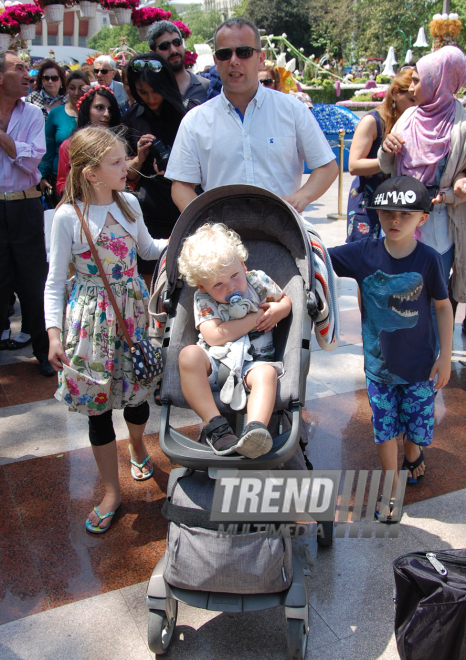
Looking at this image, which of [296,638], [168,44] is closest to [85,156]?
[296,638]

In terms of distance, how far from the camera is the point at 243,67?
9.94ft

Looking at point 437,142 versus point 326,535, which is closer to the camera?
point 326,535

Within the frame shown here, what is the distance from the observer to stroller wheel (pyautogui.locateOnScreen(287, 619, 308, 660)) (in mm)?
2010

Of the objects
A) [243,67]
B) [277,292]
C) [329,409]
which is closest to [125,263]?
[277,292]

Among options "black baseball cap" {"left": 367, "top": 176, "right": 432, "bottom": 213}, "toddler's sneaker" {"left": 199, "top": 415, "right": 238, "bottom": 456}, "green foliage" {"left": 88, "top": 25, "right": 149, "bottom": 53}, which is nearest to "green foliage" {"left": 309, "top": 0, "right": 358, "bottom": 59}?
"green foliage" {"left": 88, "top": 25, "right": 149, "bottom": 53}

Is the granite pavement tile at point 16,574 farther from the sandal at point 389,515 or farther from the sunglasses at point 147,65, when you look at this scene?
the sunglasses at point 147,65

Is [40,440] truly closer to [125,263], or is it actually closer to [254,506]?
[125,263]

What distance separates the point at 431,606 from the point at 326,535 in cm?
89

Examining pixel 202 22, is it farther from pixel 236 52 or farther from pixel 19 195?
pixel 236 52

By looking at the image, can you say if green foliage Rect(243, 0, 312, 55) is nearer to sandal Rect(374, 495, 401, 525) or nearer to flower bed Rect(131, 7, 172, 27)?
flower bed Rect(131, 7, 172, 27)

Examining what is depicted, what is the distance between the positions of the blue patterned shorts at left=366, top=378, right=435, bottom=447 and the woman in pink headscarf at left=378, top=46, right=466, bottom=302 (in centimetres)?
122

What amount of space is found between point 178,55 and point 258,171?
1.91 metres

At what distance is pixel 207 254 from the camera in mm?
2359

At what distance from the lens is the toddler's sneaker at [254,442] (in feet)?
6.44
